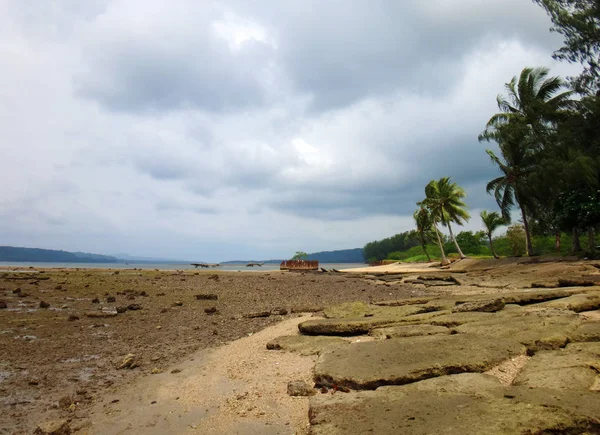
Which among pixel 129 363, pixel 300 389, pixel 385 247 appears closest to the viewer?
pixel 300 389

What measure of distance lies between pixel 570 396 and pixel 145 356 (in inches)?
267

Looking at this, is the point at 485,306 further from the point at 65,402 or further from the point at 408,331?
the point at 65,402

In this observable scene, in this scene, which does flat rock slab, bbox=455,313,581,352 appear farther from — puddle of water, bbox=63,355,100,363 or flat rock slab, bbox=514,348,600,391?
puddle of water, bbox=63,355,100,363

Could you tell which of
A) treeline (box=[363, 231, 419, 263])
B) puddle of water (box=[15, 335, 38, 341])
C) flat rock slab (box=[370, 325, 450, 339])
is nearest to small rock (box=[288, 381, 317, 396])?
flat rock slab (box=[370, 325, 450, 339])

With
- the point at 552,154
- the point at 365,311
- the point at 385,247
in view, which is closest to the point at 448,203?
the point at 552,154

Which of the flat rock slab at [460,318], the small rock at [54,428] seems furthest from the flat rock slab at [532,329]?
the small rock at [54,428]

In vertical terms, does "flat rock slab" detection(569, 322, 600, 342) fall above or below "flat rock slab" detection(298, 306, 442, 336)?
above

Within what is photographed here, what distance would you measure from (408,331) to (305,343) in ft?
5.82

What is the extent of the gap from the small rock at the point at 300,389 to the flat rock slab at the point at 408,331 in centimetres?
213

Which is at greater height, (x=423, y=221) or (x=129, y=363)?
(x=423, y=221)

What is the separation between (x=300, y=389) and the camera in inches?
180

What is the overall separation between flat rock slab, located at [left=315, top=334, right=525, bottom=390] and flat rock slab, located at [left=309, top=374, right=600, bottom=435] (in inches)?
13.8

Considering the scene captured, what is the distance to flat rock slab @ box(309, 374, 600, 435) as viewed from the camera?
2.79 metres

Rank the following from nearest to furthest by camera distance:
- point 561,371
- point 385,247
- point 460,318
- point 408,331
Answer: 1. point 561,371
2. point 408,331
3. point 460,318
4. point 385,247
